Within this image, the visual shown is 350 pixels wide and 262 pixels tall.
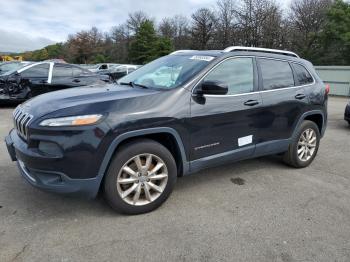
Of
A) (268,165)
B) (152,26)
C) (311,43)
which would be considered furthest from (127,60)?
(268,165)

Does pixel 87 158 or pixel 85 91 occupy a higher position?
pixel 85 91

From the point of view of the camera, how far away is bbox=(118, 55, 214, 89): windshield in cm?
377

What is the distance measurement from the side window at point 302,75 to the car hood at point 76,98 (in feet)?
7.97

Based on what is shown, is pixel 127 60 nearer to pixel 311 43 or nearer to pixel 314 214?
pixel 311 43

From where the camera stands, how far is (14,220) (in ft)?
10.7

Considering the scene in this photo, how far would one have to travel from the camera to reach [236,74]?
161 inches

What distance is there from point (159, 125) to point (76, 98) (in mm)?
878

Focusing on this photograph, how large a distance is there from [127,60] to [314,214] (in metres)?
62.3

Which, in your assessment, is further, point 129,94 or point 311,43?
point 311,43

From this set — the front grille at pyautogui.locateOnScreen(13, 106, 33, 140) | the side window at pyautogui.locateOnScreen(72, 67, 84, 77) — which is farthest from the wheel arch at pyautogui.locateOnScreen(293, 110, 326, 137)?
the side window at pyautogui.locateOnScreen(72, 67, 84, 77)

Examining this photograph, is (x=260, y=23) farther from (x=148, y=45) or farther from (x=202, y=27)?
(x=148, y=45)

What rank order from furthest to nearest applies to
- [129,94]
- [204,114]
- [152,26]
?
[152,26] < [204,114] < [129,94]

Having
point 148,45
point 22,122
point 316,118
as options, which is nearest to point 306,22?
point 148,45

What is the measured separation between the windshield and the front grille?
1319mm
